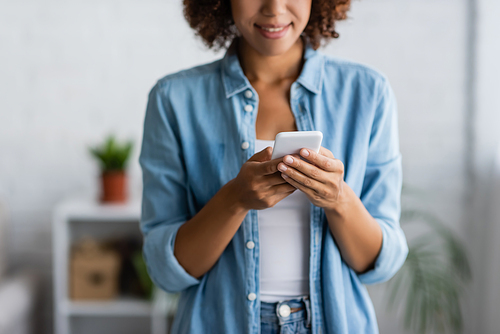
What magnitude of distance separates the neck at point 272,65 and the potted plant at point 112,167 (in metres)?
1.23

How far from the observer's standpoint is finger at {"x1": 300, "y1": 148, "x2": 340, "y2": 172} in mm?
650

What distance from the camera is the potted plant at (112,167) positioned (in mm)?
1993

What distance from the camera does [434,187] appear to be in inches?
85.0

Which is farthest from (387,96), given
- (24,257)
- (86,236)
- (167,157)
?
(24,257)

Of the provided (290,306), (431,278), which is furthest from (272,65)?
(431,278)

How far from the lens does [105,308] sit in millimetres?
2031

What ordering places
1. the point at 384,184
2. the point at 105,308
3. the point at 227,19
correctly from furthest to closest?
the point at 105,308, the point at 227,19, the point at 384,184

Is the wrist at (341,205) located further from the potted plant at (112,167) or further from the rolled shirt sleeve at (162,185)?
the potted plant at (112,167)

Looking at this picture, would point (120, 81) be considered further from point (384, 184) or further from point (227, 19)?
point (384, 184)

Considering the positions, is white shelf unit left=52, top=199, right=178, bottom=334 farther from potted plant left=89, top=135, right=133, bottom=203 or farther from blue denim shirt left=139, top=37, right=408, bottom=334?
blue denim shirt left=139, top=37, right=408, bottom=334

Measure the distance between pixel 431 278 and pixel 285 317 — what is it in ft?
4.39

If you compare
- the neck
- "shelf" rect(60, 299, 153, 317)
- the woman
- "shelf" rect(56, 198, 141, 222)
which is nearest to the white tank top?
the woman

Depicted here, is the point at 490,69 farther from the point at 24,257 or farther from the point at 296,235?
the point at 24,257

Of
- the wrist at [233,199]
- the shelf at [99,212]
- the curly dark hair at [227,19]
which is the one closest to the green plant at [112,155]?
the shelf at [99,212]
